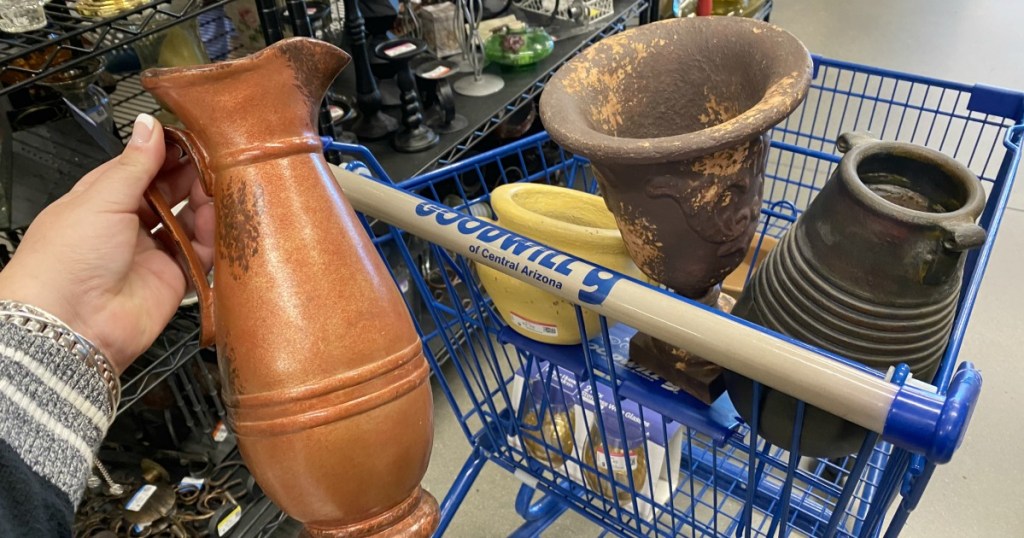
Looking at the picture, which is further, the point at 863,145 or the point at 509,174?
the point at 509,174

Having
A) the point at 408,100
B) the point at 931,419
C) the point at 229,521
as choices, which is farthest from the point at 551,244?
the point at 229,521

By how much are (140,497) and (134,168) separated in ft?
2.19

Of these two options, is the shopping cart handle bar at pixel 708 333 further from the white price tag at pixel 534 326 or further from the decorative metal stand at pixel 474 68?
the decorative metal stand at pixel 474 68

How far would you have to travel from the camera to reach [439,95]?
3.74 feet

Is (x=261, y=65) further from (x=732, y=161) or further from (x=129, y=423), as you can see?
(x=129, y=423)

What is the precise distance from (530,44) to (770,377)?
109cm

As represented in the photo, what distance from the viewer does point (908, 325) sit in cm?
44

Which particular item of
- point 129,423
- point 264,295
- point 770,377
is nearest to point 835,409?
point 770,377

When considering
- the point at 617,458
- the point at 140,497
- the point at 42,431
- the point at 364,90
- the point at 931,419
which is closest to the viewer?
the point at 931,419

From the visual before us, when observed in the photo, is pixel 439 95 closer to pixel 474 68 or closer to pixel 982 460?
pixel 474 68

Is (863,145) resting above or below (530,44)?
above

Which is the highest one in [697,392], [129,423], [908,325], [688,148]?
[688,148]

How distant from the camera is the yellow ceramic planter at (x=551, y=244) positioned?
1.91 ft

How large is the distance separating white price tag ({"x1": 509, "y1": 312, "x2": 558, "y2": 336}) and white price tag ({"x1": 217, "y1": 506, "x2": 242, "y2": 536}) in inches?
24.4
